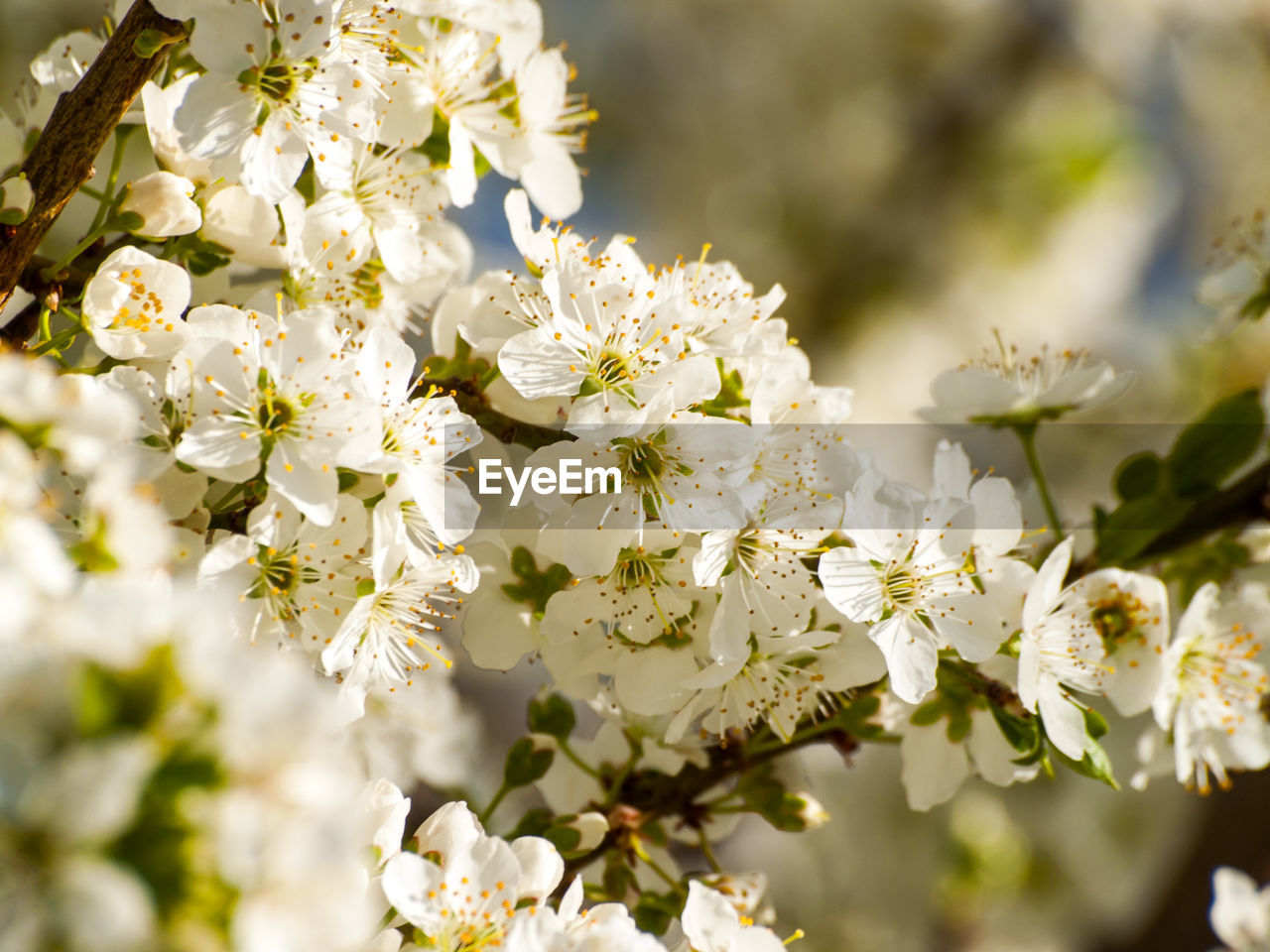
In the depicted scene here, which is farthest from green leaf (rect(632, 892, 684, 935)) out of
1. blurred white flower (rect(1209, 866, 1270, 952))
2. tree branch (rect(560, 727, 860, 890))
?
blurred white flower (rect(1209, 866, 1270, 952))

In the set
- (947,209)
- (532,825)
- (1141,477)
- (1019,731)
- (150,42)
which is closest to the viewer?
(150,42)

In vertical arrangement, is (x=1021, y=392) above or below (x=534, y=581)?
above

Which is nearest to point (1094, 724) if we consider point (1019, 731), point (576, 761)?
point (1019, 731)

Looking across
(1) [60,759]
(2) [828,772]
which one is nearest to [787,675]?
(1) [60,759]

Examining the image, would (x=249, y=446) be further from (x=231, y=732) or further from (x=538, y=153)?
(x=538, y=153)

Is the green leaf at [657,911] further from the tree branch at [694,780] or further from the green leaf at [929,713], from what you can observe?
the green leaf at [929,713]

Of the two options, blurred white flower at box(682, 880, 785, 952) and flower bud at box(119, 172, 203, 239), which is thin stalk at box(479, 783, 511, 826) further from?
flower bud at box(119, 172, 203, 239)

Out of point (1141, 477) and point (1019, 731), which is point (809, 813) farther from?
point (1141, 477)
